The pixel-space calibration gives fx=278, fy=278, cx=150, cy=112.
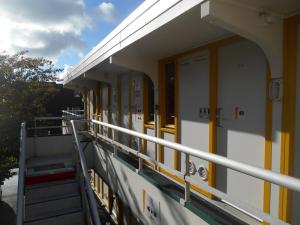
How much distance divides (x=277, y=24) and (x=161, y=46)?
5.84ft

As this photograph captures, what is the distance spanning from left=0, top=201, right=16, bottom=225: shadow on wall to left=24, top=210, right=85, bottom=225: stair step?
9.44ft

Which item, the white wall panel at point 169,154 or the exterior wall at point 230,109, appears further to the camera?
the white wall panel at point 169,154

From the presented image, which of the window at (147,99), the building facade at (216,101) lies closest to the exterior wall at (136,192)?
the building facade at (216,101)

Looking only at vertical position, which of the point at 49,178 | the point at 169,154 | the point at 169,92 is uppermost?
the point at 169,92

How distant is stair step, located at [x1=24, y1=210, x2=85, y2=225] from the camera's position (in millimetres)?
4318

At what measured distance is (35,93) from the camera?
804 centimetres

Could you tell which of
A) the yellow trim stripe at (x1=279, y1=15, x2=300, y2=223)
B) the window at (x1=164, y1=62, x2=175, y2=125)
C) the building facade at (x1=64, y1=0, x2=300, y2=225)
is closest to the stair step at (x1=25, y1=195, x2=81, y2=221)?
the building facade at (x1=64, y1=0, x2=300, y2=225)

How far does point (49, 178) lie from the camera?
5359 mm

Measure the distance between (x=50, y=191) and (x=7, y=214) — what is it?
2953 millimetres

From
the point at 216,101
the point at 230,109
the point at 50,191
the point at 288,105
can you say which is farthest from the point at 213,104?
the point at 50,191

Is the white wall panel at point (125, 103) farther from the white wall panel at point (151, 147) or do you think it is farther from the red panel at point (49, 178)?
the red panel at point (49, 178)

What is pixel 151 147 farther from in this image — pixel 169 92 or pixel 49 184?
pixel 49 184

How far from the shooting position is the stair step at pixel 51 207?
4488 mm

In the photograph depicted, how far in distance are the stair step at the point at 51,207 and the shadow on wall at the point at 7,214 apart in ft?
8.51
